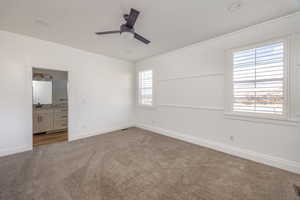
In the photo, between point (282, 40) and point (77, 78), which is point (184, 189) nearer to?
point (282, 40)

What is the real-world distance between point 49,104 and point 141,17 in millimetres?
4902

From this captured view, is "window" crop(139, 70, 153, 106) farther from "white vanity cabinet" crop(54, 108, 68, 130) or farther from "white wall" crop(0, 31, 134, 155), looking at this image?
"white vanity cabinet" crop(54, 108, 68, 130)

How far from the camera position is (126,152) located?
312 centimetres

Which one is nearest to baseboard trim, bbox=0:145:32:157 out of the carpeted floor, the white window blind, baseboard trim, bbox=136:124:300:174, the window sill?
the carpeted floor

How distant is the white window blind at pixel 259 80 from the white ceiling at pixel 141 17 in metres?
0.62

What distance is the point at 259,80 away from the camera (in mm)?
2623

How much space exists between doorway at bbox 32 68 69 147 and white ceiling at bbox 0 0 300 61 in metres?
1.87

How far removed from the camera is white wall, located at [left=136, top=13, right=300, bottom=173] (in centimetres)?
235

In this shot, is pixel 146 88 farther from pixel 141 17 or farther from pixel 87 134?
pixel 141 17

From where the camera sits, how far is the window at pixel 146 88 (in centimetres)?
501

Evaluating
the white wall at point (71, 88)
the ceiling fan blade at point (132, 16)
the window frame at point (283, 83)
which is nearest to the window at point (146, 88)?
the white wall at point (71, 88)

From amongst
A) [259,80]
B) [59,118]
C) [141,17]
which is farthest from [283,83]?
[59,118]

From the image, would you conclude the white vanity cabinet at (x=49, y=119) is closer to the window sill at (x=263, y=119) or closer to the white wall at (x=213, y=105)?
the white wall at (x=213, y=105)

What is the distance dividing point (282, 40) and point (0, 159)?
19.6 ft
